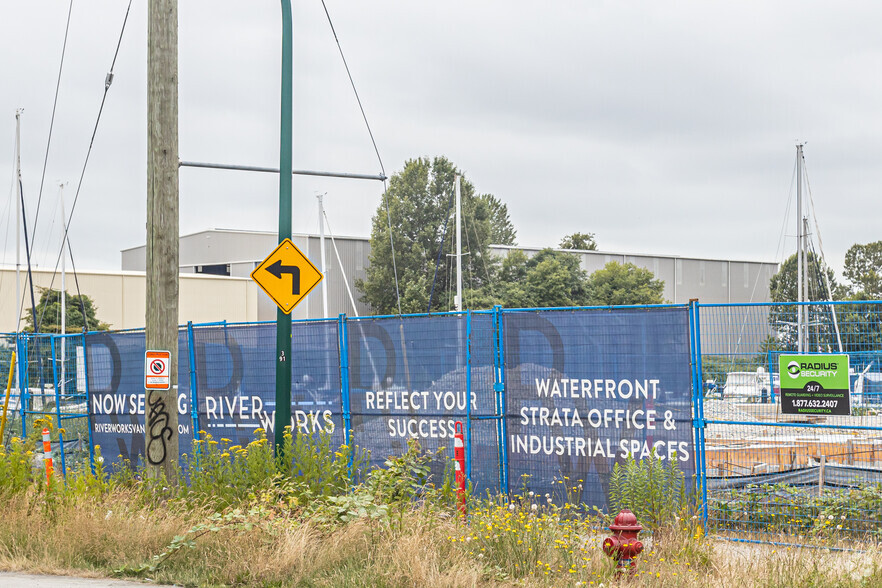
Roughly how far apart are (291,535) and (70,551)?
2.27 metres

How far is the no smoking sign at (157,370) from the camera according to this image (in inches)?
399

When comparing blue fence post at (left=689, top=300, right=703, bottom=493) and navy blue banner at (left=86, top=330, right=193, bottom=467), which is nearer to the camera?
blue fence post at (left=689, top=300, right=703, bottom=493)

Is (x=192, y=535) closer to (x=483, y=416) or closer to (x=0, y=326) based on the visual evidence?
(x=483, y=416)

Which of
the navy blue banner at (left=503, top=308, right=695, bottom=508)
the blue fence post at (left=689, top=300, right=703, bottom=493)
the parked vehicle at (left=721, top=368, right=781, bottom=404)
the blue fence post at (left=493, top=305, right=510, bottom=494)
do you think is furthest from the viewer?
the blue fence post at (left=493, top=305, right=510, bottom=494)

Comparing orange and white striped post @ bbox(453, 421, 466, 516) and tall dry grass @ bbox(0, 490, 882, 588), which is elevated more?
orange and white striped post @ bbox(453, 421, 466, 516)

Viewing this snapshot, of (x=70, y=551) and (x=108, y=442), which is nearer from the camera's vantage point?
(x=70, y=551)

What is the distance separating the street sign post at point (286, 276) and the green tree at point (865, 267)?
72800mm

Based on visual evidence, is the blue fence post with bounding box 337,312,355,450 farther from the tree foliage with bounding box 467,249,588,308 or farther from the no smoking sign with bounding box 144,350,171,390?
the tree foliage with bounding box 467,249,588,308

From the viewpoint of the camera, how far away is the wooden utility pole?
10094 millimetres

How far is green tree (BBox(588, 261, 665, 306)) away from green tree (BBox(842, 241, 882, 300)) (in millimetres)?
19869

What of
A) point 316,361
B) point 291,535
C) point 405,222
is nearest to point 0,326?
point 405,222

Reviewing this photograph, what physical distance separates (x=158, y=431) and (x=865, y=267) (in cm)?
7676

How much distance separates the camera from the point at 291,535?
8344mm

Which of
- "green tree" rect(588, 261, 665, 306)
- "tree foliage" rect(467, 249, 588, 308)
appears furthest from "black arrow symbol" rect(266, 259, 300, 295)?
"green tree" rect(588, 261, 665, 306)
